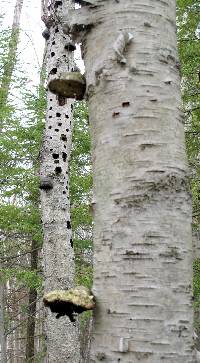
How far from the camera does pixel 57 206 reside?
5203 millimetres

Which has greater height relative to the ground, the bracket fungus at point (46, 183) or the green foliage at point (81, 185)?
the green foliage at point (81, 185)

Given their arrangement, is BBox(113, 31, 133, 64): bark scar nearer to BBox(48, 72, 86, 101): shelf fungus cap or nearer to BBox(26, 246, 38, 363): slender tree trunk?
BBox(48, 72, 86, 101): shelf fungus cap

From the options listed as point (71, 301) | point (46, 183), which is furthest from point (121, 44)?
point (46, 183)

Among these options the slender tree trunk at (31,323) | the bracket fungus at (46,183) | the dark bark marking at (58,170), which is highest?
the dark bark marking at (58,170)

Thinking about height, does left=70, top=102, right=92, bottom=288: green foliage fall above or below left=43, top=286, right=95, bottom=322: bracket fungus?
above

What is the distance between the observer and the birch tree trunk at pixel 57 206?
4887 mm

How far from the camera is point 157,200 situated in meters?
1.42

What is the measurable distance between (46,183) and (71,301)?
12.2 ft

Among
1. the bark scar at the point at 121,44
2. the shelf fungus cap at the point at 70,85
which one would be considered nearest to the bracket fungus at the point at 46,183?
the shelf fungus cap at the point at 70,85

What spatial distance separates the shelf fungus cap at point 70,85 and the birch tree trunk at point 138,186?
130 millimetres

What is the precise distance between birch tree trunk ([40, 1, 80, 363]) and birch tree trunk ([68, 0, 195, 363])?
11.2 ft

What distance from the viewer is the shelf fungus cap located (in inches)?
69.8

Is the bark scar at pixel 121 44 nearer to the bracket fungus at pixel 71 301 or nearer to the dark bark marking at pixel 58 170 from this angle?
the bracket fungus at pixel 71 301

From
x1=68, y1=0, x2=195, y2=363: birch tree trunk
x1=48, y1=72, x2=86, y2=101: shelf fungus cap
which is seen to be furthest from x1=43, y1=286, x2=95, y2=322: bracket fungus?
x1=48, y1=72, x2=86, y2=101: shelf fungus cap
